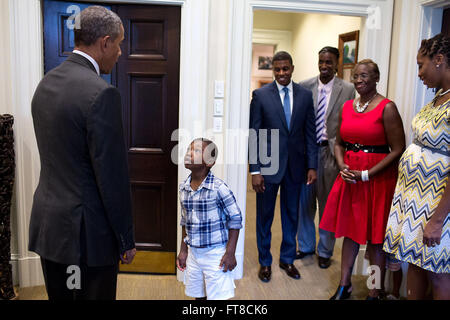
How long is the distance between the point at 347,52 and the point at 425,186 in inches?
88.3

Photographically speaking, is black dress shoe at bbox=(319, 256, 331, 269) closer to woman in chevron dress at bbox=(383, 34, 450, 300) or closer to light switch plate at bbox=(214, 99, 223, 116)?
woman in chevron dress at bbox=(383, 34, 450, 300)

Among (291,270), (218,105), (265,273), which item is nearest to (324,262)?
(291,270)

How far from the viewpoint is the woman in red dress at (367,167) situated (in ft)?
7.77

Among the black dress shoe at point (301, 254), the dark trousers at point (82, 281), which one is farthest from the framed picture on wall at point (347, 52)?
the dark trousers at point (82, 281)

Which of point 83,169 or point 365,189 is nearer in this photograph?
point 83,169

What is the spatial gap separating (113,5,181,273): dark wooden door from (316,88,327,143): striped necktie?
1146mm

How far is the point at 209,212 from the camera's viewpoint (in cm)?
192

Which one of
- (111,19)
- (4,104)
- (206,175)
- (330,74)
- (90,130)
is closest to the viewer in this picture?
(90,130)

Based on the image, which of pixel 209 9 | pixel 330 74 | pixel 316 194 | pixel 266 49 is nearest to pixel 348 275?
pixel 316 194

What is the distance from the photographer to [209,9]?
2734 mm

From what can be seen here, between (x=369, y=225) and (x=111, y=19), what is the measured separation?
1.86 metres

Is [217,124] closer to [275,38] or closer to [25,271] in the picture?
[25,271]

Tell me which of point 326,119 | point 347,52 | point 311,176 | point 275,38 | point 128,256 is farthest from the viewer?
point 275,38
